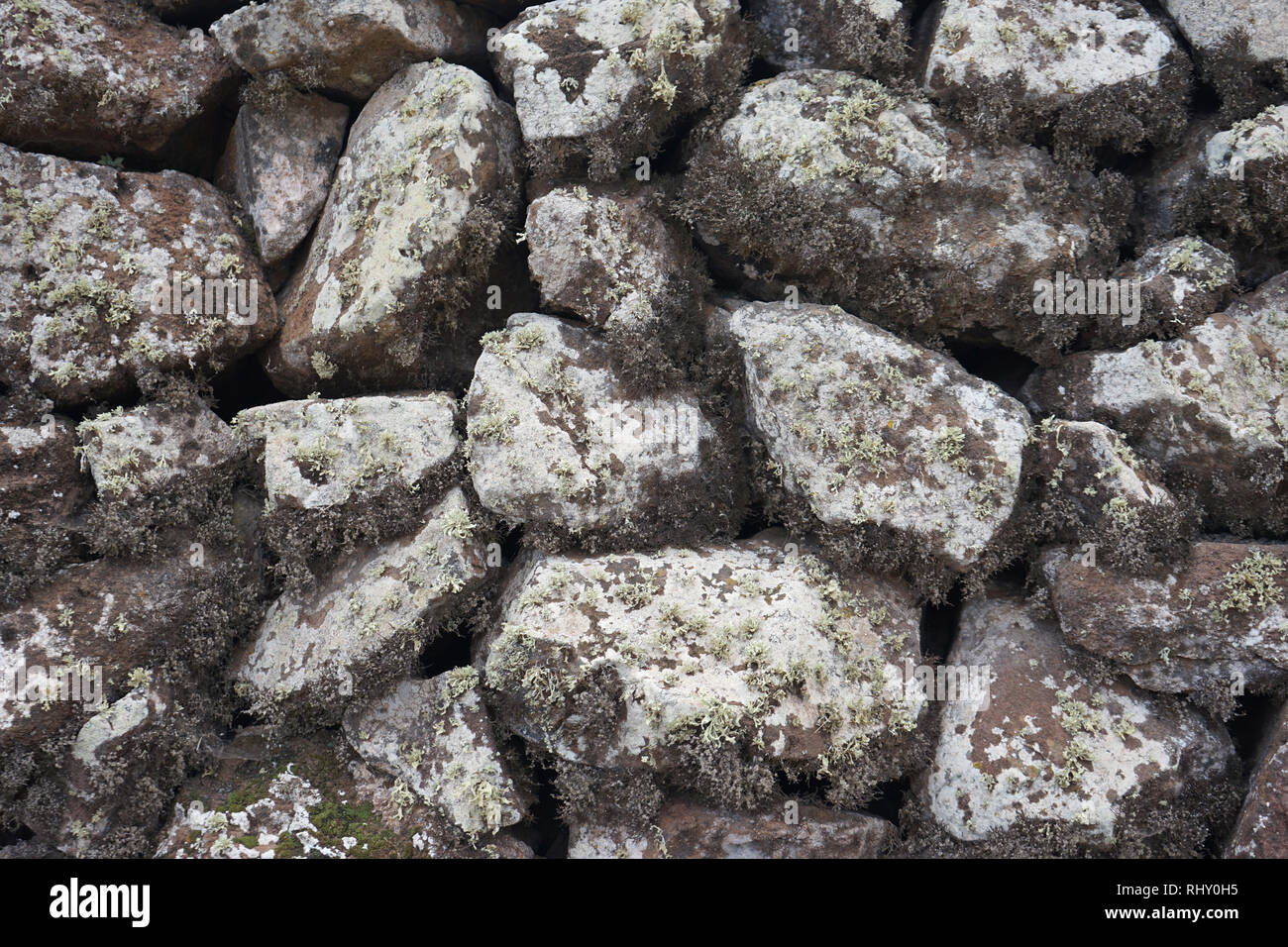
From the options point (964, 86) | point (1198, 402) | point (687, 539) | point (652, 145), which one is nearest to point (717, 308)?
point (652, 145)

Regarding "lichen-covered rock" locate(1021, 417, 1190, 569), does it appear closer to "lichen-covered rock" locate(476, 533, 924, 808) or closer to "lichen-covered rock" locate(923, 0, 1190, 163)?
"lichen-covered rock" locate(476, 533, 924, 808)

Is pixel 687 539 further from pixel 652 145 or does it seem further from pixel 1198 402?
pixel 1198 402

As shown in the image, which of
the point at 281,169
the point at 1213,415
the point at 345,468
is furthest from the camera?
Answer: the point at 281,169

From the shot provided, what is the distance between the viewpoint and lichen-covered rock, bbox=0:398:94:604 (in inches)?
324

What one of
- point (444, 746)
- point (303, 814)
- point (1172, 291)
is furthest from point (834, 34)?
point (303, 814)

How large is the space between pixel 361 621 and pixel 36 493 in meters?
3.35

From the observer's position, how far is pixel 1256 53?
29.3 feet

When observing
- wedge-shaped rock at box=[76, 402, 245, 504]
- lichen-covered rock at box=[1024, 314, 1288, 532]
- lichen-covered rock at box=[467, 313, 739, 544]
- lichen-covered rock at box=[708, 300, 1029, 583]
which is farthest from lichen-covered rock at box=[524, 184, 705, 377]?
lichen-covered rock at box=[1024, 314, 1288, 532]

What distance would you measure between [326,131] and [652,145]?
3833 millimetres

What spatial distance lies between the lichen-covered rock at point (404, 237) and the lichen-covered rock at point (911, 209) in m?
2.46

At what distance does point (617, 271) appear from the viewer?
912 cm

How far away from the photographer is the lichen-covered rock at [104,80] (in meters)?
8.82

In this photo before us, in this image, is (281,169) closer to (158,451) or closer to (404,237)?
(404,237)

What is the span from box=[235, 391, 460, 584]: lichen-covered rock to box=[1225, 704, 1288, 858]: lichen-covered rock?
8.05 meters
